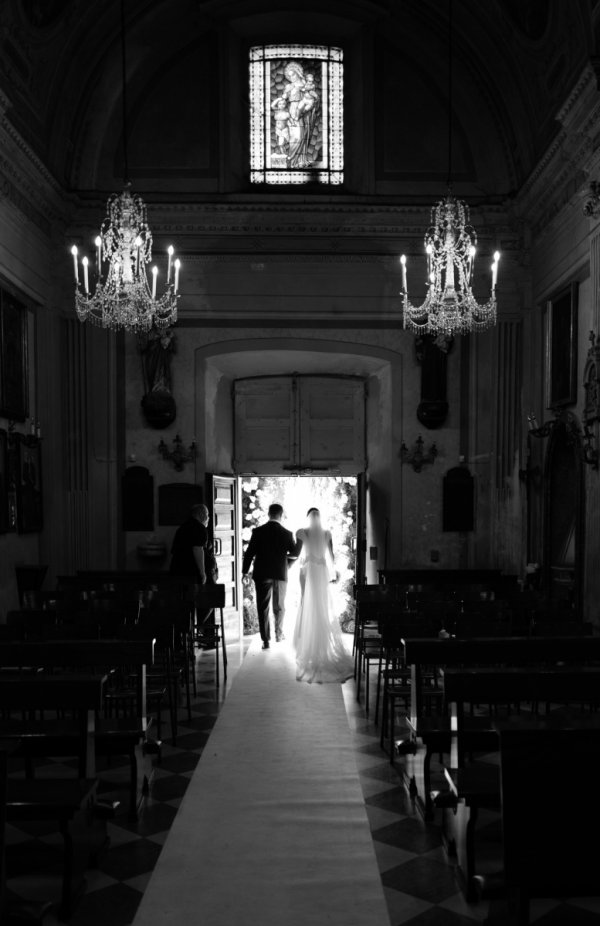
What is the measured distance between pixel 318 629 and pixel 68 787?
17.8ft

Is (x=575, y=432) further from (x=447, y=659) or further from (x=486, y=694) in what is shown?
(x=486, y=694)

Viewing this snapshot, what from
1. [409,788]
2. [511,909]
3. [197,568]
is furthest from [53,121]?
[511,909]

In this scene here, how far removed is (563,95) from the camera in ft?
34.1

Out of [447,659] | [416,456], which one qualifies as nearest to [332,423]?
[416,456]

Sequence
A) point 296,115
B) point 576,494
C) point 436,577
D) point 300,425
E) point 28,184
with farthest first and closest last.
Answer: point 300,425
point 296,115
point 436,577
point 28,184
point 576,494

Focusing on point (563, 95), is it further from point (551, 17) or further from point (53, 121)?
point (53, 121)

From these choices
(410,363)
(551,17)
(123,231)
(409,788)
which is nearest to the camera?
(409,788)

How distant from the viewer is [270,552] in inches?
431

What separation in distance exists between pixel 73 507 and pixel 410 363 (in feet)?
17.7

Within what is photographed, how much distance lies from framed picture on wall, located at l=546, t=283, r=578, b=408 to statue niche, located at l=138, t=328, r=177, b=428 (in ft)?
17.5

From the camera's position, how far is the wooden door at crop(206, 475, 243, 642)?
1250 centimetres

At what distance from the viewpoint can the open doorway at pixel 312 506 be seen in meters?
13.7

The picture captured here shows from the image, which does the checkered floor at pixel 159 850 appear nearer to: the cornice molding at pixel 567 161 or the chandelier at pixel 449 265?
the chandelier at pixel 449 265

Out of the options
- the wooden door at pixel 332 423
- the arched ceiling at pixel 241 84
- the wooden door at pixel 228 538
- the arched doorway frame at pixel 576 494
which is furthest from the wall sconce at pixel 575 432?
the wooden door at pixel 228 538
